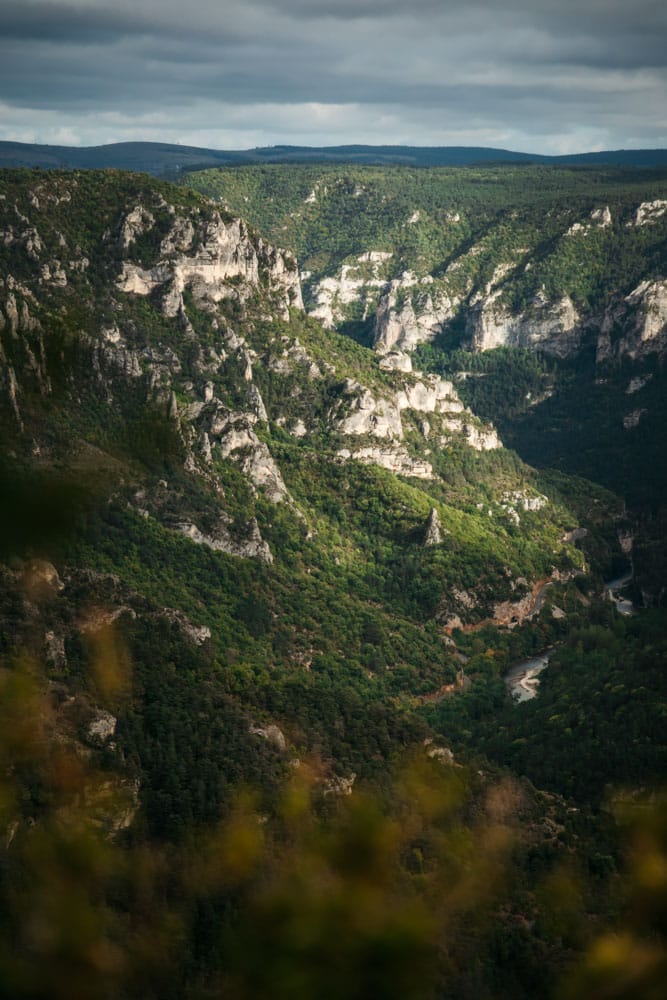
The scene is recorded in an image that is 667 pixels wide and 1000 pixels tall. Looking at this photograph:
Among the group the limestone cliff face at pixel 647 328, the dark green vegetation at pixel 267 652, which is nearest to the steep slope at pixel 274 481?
the dark green vegetation at pixel 267 652

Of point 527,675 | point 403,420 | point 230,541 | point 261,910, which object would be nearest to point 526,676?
point 527,675

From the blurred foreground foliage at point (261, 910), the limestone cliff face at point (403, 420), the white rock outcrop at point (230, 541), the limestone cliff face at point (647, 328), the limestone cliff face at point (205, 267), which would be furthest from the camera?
the limestone cliff face at point (647, 328)

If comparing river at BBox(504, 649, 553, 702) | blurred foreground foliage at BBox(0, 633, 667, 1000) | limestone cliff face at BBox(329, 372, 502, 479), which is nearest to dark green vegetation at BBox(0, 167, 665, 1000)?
blurred foreground foliage at BBox(0, 633, 667, 1000)

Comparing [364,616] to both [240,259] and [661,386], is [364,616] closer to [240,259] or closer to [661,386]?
[240,259]

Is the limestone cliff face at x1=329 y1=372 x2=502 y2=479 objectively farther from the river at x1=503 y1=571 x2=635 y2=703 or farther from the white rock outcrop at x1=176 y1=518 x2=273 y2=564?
the river at x1=503 y1=571 x2=635 y2=703

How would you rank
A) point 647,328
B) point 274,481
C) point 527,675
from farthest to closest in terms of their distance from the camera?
point 647,328
point 274,481
point 527,675

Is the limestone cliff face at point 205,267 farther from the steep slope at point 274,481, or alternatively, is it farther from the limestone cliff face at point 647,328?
the limestone cliff face at point 647,328

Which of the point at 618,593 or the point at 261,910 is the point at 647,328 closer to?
the point at 618,593

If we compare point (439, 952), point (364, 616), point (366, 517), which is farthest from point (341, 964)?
point (366, 517)
